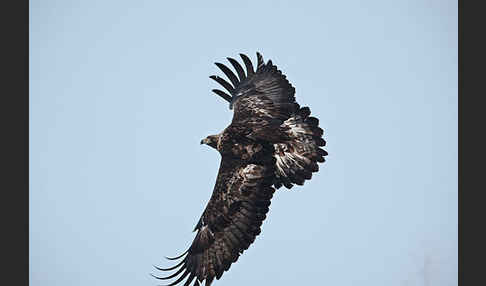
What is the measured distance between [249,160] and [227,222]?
1227 mm

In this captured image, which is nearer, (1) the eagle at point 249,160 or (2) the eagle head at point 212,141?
(1) the eagle at point 249,160

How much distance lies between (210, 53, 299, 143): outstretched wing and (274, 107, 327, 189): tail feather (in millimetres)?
188

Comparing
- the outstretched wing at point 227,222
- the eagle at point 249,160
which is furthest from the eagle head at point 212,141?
the outstretched wing at point 227,222

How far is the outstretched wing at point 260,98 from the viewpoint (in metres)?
13.5

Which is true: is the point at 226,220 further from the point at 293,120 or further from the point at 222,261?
the point at 293,120

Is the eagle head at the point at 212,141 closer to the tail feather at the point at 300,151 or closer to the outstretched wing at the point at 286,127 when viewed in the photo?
the outstretched wing at the point at 286,127

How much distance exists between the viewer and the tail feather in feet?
44.9

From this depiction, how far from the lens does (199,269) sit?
1273 cm

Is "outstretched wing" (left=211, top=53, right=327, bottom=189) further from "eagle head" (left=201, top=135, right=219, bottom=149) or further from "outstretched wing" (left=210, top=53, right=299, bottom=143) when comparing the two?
"eagle head" (left=201, top=135, right=219, bottom=149)

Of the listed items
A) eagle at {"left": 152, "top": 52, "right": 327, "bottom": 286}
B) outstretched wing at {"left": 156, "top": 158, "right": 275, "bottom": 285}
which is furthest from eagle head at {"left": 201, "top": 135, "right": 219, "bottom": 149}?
outstretched wing at {"left": 156, "top": 158, "right": 275, "bottom": 285}

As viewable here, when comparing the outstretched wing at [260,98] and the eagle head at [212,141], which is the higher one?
the outstretched wing at [260,98]

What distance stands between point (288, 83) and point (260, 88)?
23.5 inches

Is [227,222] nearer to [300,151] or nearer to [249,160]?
[249,160]

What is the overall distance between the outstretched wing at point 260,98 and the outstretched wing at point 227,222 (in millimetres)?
880
